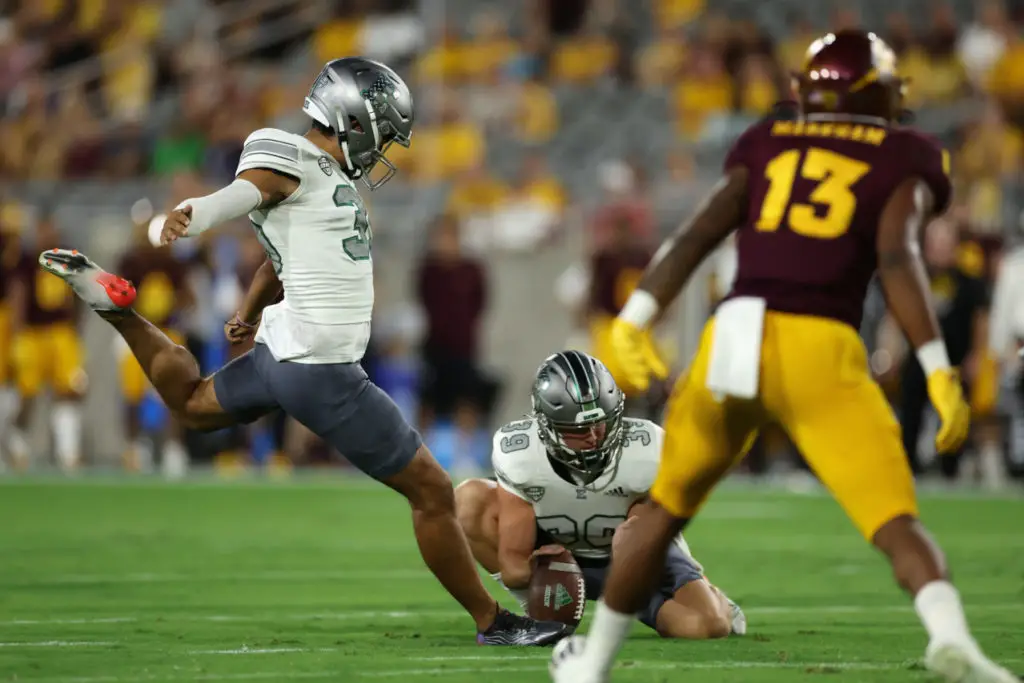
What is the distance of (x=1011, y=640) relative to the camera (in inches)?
226

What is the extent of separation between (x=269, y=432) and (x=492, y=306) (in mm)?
2221

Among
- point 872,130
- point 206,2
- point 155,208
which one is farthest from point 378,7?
point 872,130

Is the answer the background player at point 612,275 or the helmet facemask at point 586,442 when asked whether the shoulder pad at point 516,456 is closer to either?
the helmet facemask at point 586,442

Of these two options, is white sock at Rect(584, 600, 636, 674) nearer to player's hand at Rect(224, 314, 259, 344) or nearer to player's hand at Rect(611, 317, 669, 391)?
player's hand at Rect(611, 317, 669, 391)

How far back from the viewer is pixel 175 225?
4832mm

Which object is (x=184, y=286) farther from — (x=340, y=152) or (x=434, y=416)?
(x=340, y=152)

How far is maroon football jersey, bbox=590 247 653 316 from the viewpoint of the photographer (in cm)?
1392

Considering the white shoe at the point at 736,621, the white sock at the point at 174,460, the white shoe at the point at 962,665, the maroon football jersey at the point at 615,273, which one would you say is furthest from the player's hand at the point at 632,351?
the white sock at the point at 174,460

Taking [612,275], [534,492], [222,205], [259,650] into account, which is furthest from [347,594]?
[612,275]

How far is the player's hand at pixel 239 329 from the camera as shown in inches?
231

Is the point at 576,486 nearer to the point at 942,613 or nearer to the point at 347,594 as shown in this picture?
the point at 347,594

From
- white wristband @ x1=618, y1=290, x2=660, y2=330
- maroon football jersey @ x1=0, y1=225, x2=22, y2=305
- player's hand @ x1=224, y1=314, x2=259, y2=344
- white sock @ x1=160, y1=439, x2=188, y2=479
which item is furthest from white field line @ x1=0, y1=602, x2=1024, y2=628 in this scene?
maroon football jersey @ x1=0, y1=225, x2=22, y2=305

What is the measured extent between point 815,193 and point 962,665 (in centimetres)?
119

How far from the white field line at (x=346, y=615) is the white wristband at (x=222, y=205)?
72.4 inches
